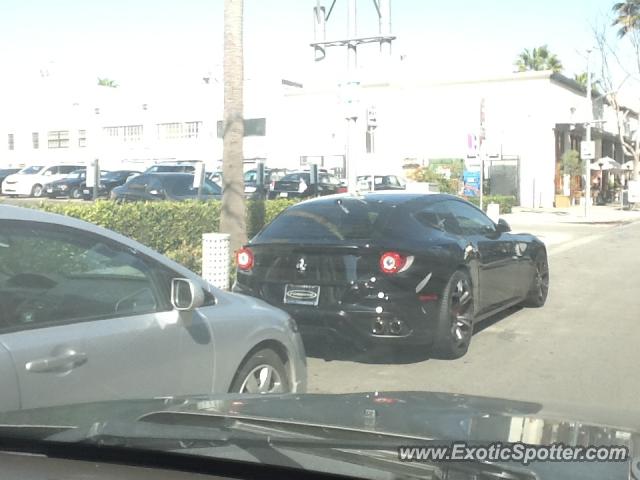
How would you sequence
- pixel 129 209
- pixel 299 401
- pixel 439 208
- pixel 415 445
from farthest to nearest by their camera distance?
pixel 129 209
pixel 439 208
pixel 299 401
pixel 415 445

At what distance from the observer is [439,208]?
7930mm

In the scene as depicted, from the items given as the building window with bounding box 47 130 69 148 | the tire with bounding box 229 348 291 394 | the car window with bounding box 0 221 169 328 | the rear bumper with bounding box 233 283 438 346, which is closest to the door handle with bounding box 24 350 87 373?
the car window with bounding box 0 221 169 328

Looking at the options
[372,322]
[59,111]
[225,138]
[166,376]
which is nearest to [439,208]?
[372,322]

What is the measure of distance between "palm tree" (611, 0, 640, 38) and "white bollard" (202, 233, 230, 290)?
37.4 metres

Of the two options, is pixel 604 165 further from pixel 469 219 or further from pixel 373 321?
pixel 373 321

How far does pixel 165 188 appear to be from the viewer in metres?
19.2

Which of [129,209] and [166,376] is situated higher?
[129,209]

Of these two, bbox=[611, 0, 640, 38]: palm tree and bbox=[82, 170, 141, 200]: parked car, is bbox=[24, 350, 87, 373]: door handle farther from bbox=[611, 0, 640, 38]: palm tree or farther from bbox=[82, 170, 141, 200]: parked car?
bbox=[611, 0, 640, 38]: palm tree

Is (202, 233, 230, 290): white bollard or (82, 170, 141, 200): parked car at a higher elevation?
(82, 170, 141, 200): parked car

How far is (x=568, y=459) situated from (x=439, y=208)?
→ 5.54 metres

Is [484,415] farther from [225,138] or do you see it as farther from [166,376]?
[225,138]

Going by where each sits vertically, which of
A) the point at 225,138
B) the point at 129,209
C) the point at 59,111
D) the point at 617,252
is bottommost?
the point at 617,252

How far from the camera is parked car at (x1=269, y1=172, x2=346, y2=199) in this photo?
1075 inches

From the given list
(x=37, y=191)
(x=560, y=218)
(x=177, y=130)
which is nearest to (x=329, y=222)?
(x=560, y=218)
